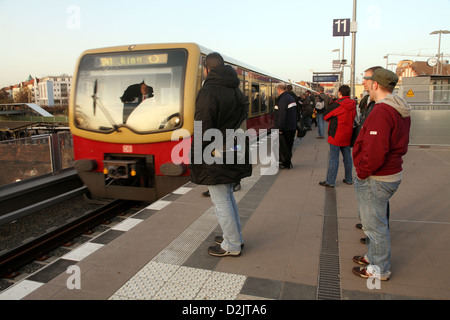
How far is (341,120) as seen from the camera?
20.1 feet

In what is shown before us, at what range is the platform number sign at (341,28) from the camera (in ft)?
48.0

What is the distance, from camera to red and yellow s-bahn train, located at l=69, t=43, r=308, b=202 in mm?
6027

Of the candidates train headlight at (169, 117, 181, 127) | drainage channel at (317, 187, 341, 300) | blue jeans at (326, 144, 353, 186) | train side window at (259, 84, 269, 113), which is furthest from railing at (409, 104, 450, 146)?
train headlight at (169, 117, 181, 127)

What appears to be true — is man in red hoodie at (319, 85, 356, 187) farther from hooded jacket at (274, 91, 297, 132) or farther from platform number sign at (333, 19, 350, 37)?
platform number sign at (333, 19, 350, 37)

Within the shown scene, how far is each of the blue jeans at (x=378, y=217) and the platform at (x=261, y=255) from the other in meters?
0.23

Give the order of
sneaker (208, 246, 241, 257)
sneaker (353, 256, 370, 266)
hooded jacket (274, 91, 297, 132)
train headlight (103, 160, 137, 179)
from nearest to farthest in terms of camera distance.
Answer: sneaker (353, 256, 370, 266) → sneaker (208, 246, 241, 257) → train headlight (103, 160, 137, 179) → hooded jacket (274, 91, 297, 132)

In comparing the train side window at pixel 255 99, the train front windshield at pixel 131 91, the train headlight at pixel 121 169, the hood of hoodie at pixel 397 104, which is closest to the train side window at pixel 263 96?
the train side window at pixel 255 99

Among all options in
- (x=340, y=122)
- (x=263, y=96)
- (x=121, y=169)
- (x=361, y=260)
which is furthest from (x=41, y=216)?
(x=263, y=96)

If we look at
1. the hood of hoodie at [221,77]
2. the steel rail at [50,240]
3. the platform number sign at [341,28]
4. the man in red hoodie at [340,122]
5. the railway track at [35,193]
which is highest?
the platform number sign at [341,28]

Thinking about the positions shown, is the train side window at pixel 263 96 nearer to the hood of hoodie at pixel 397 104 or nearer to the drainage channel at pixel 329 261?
the drainage channel at pixel 329 261

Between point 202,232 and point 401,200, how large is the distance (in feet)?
10.8
